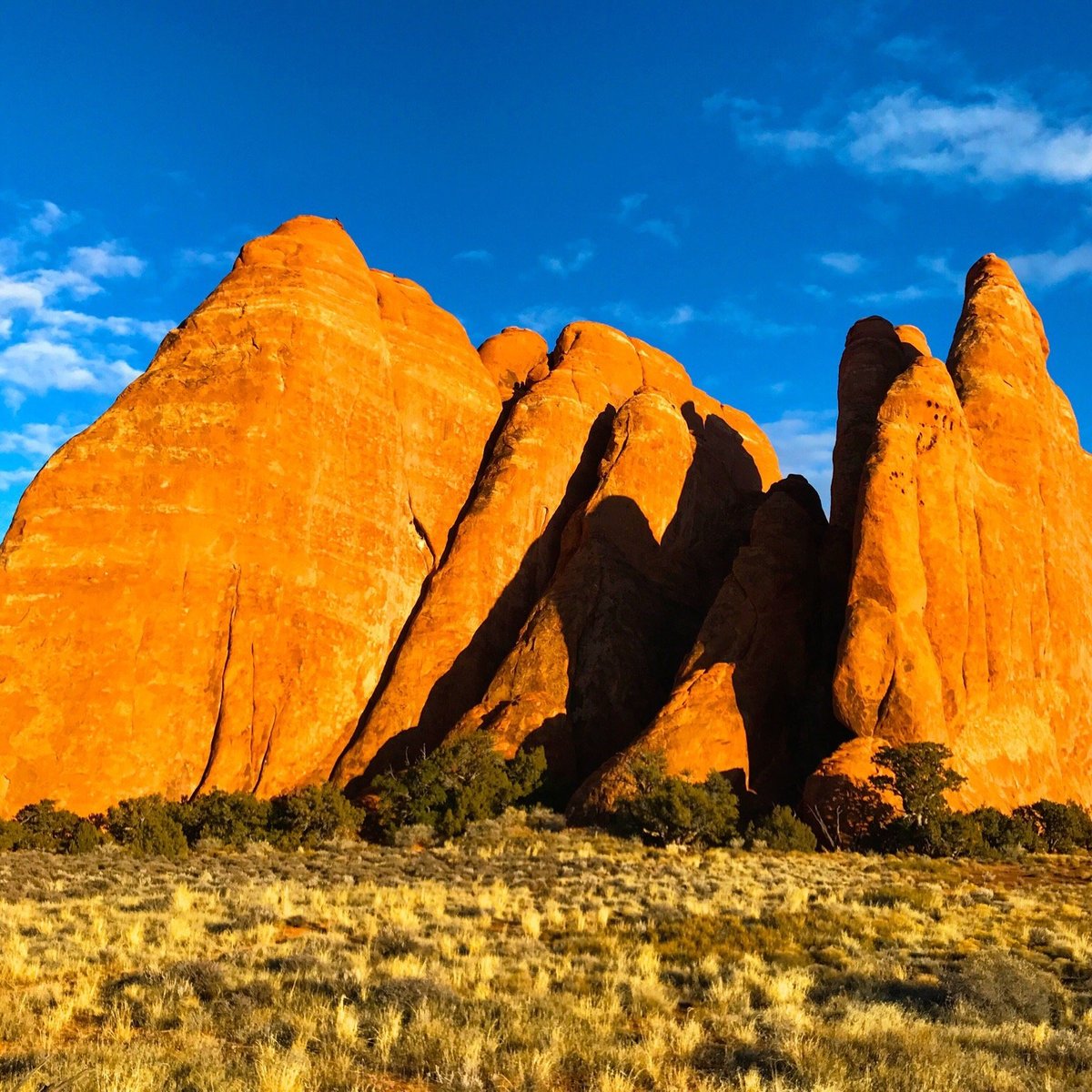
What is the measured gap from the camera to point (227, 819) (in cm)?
2834

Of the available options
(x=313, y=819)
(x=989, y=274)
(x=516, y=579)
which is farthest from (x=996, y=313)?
(x=313, y=819)

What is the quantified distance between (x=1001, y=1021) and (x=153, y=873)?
62.1 ft

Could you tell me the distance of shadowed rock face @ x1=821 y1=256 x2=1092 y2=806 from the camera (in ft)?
93.7

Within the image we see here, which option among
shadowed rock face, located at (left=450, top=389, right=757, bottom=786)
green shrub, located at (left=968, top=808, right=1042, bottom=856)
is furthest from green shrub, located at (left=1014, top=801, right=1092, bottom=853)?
shadowed rock face, located at (left=450, top=389, right=757, bottom=786)

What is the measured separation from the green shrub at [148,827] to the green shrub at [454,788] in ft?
21.0

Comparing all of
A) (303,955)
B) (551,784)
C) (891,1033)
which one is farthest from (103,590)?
(891,1033)

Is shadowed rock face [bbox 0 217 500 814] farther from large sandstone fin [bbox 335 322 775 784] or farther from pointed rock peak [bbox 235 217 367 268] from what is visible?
large sandstone fin [bbox 335 322 775 784]

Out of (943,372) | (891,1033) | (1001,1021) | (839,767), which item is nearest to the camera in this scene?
(891,1033)

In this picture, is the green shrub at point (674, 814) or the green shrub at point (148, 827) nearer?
the green shrub at point (674, 814)

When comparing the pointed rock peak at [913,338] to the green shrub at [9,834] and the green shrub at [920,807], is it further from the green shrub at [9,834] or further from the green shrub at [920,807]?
the green shrub at [9,834]

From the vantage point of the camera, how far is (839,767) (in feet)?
88.2

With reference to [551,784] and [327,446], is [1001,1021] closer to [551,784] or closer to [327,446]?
[551,784]

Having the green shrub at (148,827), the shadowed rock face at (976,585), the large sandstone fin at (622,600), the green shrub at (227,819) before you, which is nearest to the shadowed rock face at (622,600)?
the large sandstone fin at (622,600)

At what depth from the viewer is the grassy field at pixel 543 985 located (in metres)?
6.80
